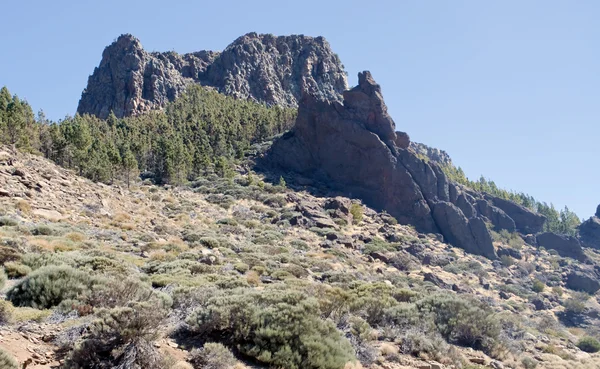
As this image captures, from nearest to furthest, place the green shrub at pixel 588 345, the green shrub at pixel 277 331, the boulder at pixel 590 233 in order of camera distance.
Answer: the green shrub at pixel 277 331, the green shrub at pixel 588 345, the boulder at pixel 590 233

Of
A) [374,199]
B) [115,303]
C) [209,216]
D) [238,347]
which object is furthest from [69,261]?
[374,199]

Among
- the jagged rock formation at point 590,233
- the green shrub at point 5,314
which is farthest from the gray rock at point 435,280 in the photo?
the jagged rock formation at point 590,233

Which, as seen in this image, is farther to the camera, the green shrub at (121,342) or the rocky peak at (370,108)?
the rocky peak at (370,108)

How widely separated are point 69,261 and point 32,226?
9.43 m

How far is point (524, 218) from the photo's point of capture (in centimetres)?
8069

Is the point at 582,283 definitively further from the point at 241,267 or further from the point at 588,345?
the point at 241,267

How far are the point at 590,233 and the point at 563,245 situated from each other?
1068 inches

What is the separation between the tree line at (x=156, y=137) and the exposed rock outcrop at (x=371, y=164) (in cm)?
967

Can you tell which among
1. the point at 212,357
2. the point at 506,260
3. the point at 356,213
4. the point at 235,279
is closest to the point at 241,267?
the point at 235,279

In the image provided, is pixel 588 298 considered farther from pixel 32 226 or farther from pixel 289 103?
pixel 289 103

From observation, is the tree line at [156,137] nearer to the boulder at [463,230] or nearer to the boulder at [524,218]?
the boulder at [463,230]

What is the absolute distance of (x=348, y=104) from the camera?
72.9m

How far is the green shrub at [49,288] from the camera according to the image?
363 inches

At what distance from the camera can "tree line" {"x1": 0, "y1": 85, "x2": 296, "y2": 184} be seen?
4581 centimetres
